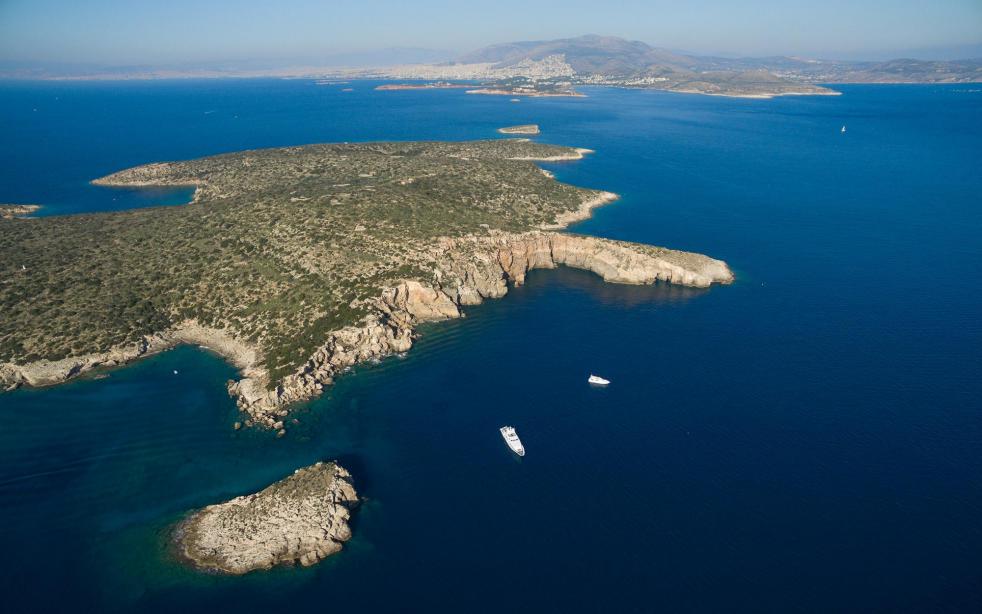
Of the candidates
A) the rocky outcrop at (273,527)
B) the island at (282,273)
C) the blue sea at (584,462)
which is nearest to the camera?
the blue sea at (584,462)

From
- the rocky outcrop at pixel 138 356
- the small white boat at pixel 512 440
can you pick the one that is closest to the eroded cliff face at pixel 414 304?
the rocky outcrop at pixel 138 356

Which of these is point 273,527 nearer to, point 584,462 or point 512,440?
point 512,440

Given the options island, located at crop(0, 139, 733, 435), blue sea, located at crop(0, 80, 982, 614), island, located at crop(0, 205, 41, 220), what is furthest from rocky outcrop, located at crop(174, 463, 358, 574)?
island, located at crop(0, 205, 41, 220)

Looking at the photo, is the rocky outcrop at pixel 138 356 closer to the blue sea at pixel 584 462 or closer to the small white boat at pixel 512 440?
the blue sea at pixel 584 462

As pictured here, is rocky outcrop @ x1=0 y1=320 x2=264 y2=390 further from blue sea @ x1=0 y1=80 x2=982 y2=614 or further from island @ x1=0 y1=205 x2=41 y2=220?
island @ x1=0 y1=205 x2=41 y2=220

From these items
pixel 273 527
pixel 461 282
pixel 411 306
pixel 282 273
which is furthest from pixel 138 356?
pixel 461 282

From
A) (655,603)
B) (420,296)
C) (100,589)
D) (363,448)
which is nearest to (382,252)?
(420,296)
